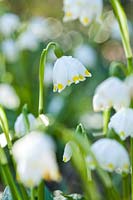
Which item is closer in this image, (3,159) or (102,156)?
(3,159)

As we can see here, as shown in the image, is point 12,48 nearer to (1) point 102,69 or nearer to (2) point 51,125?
(1) point 102,69

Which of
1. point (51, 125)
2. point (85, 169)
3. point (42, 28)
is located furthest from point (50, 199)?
point (42, 28)

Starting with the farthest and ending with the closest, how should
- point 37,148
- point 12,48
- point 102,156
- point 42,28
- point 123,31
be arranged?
point 42,28 → point 12,48 → point 123,31 → point 102,156 → point 37,148

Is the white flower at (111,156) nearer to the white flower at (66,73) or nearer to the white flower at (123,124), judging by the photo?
the white flower at (123,124)

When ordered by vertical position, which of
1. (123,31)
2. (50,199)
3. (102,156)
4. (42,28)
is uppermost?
(42,28)

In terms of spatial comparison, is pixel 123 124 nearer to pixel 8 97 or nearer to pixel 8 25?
pixel 8 97

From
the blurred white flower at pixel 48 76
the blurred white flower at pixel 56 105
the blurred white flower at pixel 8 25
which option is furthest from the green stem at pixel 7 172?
the blurred white flower at pixel 48 76
